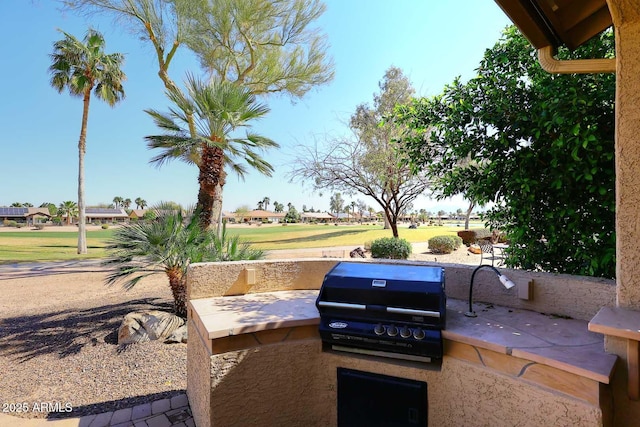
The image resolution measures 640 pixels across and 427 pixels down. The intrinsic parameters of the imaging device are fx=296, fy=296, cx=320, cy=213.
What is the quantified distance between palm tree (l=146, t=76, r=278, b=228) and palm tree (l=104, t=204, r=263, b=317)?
2285 mm

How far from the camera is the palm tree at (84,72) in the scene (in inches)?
553

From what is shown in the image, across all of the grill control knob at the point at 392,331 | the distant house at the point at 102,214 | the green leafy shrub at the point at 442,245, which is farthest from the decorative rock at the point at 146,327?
the distant house at the point at 102,214

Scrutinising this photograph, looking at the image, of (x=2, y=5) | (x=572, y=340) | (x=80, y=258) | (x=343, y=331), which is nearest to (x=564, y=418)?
(x=572, y=340)

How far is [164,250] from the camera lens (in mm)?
5098

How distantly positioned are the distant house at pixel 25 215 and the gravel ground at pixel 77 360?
6447 cm

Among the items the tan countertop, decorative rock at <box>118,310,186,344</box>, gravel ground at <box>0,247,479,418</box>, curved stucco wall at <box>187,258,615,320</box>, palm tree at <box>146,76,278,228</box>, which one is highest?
palm tree at <box>146,76,278,228</box>

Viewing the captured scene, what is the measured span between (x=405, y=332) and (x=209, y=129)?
311 inches

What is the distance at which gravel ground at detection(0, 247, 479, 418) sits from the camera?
3.20 m

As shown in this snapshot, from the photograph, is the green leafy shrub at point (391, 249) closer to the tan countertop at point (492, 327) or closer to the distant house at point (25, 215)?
the tan countertop at point (492, 327)

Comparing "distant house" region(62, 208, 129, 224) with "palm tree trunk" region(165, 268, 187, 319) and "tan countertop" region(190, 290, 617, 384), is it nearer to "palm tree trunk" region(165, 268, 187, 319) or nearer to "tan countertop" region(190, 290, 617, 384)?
"palm tree trunk" region(165, 268, 187, 319)

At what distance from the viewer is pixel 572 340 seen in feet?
6.05

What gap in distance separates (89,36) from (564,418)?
20.1 m

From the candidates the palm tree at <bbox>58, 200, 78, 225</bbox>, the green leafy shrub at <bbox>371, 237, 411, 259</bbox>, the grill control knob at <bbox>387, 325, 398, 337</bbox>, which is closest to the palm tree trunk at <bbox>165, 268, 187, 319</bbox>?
the grill control knob at <bbox>387, 325, 398, 337</bbox>

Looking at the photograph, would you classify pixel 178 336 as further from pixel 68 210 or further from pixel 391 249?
pixel 68 210
